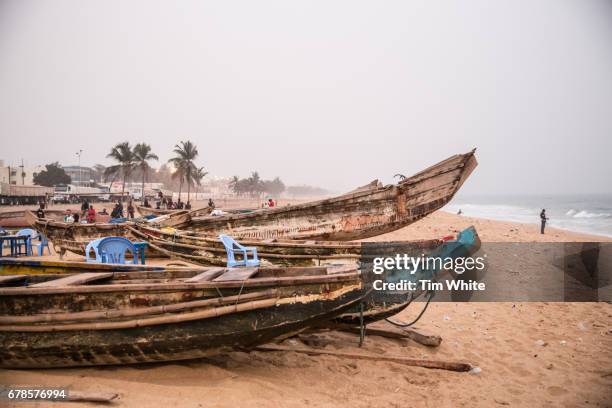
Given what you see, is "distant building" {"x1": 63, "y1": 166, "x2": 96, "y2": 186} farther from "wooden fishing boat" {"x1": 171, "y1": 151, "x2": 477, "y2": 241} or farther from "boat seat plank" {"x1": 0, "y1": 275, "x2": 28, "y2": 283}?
"boat seat plank" {"x1": 0, "y1": 275, "x2": 28, "y2": 283}

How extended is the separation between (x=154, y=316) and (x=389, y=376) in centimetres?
269

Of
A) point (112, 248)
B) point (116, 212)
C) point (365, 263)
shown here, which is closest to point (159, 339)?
point (365, 263)

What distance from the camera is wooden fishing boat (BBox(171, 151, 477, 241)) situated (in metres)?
7.55

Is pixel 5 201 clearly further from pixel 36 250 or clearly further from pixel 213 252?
pixel 213 252

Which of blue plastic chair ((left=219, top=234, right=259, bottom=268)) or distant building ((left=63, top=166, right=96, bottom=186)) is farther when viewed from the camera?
distant building ((left=63, top=166, right=96, bottom=186))

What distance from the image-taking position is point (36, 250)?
12805 mm

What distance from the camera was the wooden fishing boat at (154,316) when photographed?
128 inches

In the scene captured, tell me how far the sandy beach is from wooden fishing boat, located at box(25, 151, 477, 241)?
106 inches

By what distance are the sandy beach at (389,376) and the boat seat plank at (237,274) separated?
1.00 m

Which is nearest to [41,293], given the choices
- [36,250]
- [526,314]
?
[526,314]

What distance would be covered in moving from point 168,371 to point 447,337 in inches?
161

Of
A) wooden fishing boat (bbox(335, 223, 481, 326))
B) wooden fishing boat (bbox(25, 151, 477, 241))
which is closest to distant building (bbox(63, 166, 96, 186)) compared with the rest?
wooden fishing boat (bbox(25, 151, 477, 241))

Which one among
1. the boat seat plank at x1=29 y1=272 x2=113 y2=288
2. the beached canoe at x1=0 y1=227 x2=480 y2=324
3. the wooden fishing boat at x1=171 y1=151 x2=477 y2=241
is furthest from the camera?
the wooden fishing boat at x1=171 y1=151 x2=477 y2=241

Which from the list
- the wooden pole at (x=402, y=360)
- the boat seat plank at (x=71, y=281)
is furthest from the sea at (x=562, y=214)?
the boat seat plank at (x=71, y=281)
